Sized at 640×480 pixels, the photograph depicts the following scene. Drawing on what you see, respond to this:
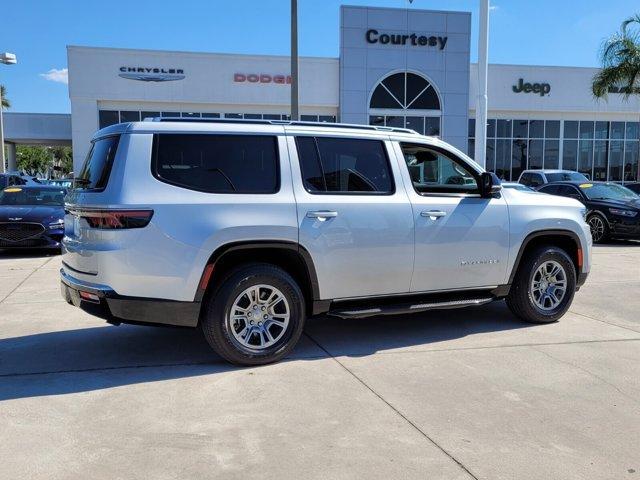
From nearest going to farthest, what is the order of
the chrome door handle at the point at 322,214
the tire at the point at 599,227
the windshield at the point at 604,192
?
the chrome door handle at the point at 322,214 → the tire at the point at 599,227 → the windshield at the point at 604,192

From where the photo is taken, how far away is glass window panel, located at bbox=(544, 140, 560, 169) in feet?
117

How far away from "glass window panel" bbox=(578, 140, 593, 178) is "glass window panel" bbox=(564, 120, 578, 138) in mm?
768

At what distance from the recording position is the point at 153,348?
18.1ft

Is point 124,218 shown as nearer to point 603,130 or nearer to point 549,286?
point 549,286

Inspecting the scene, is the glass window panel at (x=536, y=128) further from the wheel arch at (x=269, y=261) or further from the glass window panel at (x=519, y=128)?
the wheel arch at (x=269, y=261)

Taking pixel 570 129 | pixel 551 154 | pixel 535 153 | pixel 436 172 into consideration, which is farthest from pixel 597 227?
pixel 570 129

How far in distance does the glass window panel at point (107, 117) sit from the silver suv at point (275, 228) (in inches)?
1065

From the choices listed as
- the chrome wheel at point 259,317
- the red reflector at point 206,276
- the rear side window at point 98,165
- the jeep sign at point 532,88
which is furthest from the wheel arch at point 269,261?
the jeep sign at point 532,88

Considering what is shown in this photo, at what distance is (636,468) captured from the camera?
3.27 meters

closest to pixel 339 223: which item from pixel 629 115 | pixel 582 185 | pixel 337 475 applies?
pixel 337 475

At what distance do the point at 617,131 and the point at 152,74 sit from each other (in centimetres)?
2820

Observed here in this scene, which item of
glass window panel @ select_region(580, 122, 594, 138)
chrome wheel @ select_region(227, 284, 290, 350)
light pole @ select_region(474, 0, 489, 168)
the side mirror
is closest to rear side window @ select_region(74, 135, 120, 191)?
chrome wheel @ select_region(227, 284, 290, 350)

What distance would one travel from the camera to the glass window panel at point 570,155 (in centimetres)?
3597

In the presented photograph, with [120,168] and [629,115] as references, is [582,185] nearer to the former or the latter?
[120,168]
